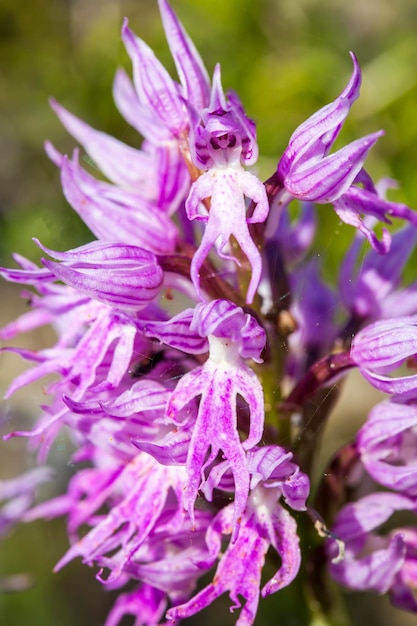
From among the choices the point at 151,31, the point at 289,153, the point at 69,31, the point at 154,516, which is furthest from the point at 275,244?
the point at 69,31

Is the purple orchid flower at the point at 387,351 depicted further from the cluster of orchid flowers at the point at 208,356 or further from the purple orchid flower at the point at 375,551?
the purple orchid flower at the point at 375,551

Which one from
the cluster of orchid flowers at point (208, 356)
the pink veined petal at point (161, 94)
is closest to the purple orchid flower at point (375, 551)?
the cluster of orchid flowers at point (208, 356)

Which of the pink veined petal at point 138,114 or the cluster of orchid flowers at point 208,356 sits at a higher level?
the pink veined petal at point 138,114

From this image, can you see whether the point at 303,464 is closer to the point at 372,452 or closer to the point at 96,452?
the point at 372,452

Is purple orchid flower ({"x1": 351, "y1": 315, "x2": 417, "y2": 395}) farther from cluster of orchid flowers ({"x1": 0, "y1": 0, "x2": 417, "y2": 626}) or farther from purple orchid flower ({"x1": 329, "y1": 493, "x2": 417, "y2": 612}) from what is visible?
purple orchid flower ({"x1": 329, "y1": 493, "x2": 417, "y2": 612})

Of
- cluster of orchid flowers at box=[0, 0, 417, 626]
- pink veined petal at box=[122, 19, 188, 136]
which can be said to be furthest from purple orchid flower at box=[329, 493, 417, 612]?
pink veined petal at box=[122, 19, 188, 136]

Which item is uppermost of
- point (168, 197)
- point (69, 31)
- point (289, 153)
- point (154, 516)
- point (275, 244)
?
point (289, 153)

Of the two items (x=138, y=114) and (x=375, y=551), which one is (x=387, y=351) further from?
(x=138, y=114)

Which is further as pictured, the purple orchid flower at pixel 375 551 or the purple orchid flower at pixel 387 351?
the purple orchid flower at pixel 375 551

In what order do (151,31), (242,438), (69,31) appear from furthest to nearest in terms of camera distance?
1. (69,31)
2. (151,31)
3. (242,438)
